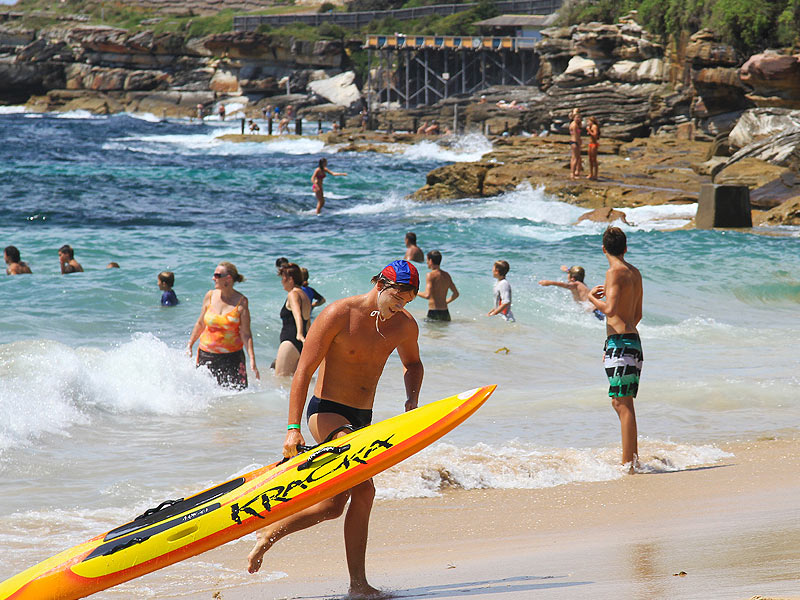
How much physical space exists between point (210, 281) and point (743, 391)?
997 cm

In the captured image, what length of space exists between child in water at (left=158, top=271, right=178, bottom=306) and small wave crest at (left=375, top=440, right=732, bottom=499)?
615cm

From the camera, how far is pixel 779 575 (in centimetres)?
358

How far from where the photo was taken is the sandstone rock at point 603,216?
2202 centimetres

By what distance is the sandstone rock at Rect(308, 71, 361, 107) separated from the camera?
8012cm

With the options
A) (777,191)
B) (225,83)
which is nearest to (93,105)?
(225,83)

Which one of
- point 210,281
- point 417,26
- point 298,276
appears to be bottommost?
point 210,281

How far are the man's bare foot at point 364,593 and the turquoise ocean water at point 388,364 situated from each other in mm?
880

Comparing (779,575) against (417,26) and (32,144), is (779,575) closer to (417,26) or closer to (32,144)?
(32,144)

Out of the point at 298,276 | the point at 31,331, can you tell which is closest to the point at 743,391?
the point at 298,276

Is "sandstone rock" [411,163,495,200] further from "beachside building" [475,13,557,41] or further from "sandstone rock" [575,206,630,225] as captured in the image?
"beachside building" [475,13,557,41]

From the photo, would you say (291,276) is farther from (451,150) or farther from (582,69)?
(582,69)

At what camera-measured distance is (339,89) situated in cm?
8150

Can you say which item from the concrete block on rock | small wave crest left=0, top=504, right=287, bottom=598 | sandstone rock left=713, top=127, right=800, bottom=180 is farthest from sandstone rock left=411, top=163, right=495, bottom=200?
small wave crest left=0, top=504, right=287, bottom=598

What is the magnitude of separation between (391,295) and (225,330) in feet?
16.2
